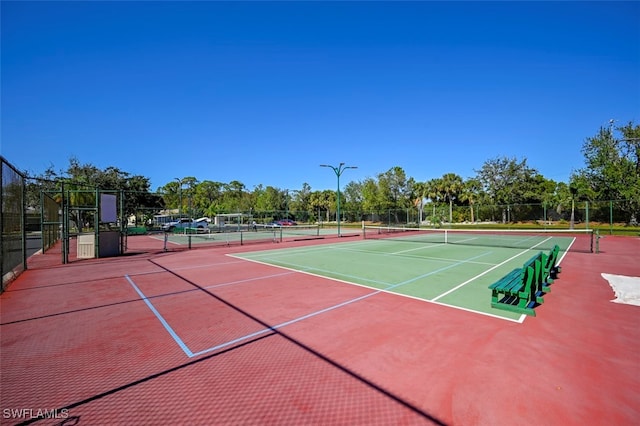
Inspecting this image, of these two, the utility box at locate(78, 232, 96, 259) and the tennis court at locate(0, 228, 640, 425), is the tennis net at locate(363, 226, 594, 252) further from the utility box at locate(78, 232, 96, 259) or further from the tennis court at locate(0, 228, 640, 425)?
the utility box at locate(78, 232, 96, 259)

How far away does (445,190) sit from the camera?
2495 inches

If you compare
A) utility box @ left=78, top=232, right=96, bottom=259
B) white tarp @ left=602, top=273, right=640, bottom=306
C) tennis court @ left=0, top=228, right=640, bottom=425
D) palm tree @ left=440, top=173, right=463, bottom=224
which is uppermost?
palm tree @ left=440, top=173, right=463, bottom=224

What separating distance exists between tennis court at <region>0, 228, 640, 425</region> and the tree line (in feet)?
42.9

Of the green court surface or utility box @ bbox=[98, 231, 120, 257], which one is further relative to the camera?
utility box @ bbox=[98, 231, 120, 257]

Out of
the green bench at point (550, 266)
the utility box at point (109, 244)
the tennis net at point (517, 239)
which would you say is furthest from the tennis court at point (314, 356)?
the tennis net at point (517, 239)

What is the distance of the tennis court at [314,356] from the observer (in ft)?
11.4

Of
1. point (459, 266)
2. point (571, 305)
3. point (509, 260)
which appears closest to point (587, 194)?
point (509, 260)

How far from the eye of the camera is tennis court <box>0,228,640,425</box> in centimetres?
346

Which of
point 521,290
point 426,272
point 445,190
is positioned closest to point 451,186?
point 445,190

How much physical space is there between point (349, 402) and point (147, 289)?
26.4 ft

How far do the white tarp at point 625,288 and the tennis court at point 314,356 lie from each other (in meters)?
0.27

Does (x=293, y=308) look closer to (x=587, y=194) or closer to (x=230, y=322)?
(x=230, y=322)

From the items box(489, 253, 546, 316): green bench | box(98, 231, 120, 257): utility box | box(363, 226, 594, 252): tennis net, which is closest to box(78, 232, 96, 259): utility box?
box(98, 231, 120, 257): utility box

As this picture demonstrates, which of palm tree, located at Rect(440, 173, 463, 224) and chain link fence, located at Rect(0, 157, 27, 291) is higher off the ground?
palm tree, located at Rect(440, 173, 463, 224)
